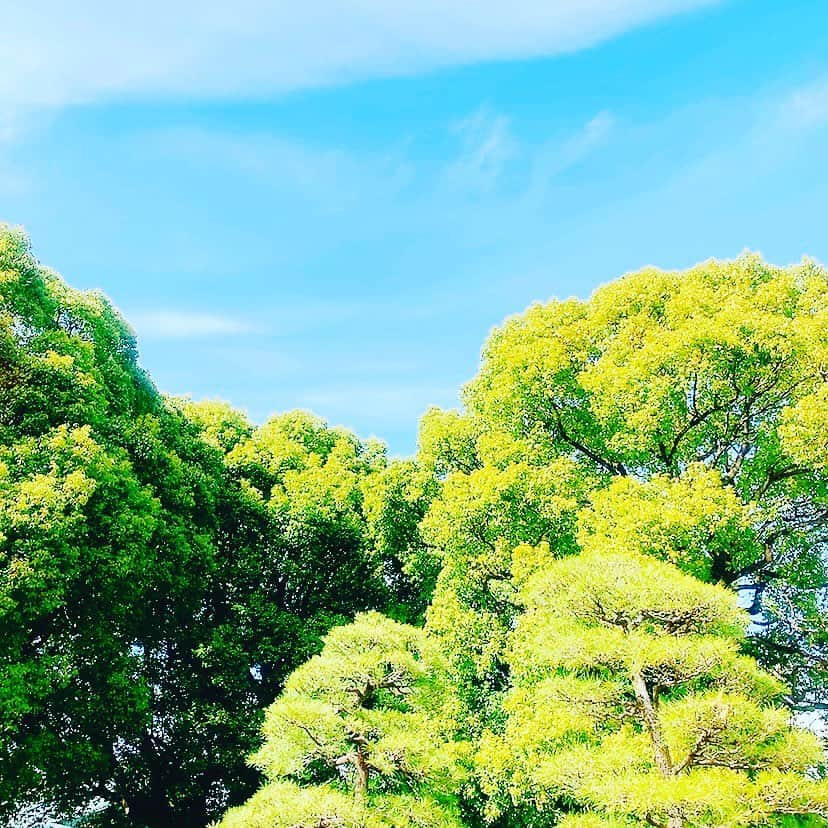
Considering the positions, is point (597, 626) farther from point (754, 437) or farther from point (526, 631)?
point (754, 437)

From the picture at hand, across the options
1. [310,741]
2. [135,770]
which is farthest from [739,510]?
[135,770]

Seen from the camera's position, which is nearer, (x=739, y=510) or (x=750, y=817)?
(x=750, y=817)

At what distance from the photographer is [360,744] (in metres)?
6.14

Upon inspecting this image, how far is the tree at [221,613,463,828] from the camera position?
5680 mm

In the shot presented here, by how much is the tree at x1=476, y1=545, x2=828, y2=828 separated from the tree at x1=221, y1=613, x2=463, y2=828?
3.51ft

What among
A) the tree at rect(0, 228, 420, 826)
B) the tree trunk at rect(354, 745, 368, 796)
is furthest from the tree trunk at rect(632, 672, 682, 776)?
the tree at rect(0, 228, 420, 826)

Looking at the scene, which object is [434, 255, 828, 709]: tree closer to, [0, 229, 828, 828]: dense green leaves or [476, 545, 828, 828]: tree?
[0, 229, 828, 828]: dense green leaves

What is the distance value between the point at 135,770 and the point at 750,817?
1104 centimetres

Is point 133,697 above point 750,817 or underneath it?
above

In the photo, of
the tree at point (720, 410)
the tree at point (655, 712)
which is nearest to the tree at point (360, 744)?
the tree at point (655, 712)

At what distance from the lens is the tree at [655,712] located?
500cm

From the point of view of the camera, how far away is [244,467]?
14469mm

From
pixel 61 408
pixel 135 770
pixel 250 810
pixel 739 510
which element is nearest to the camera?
pixel 250 810

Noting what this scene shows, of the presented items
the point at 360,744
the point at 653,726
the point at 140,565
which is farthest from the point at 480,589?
the point at 140,565
